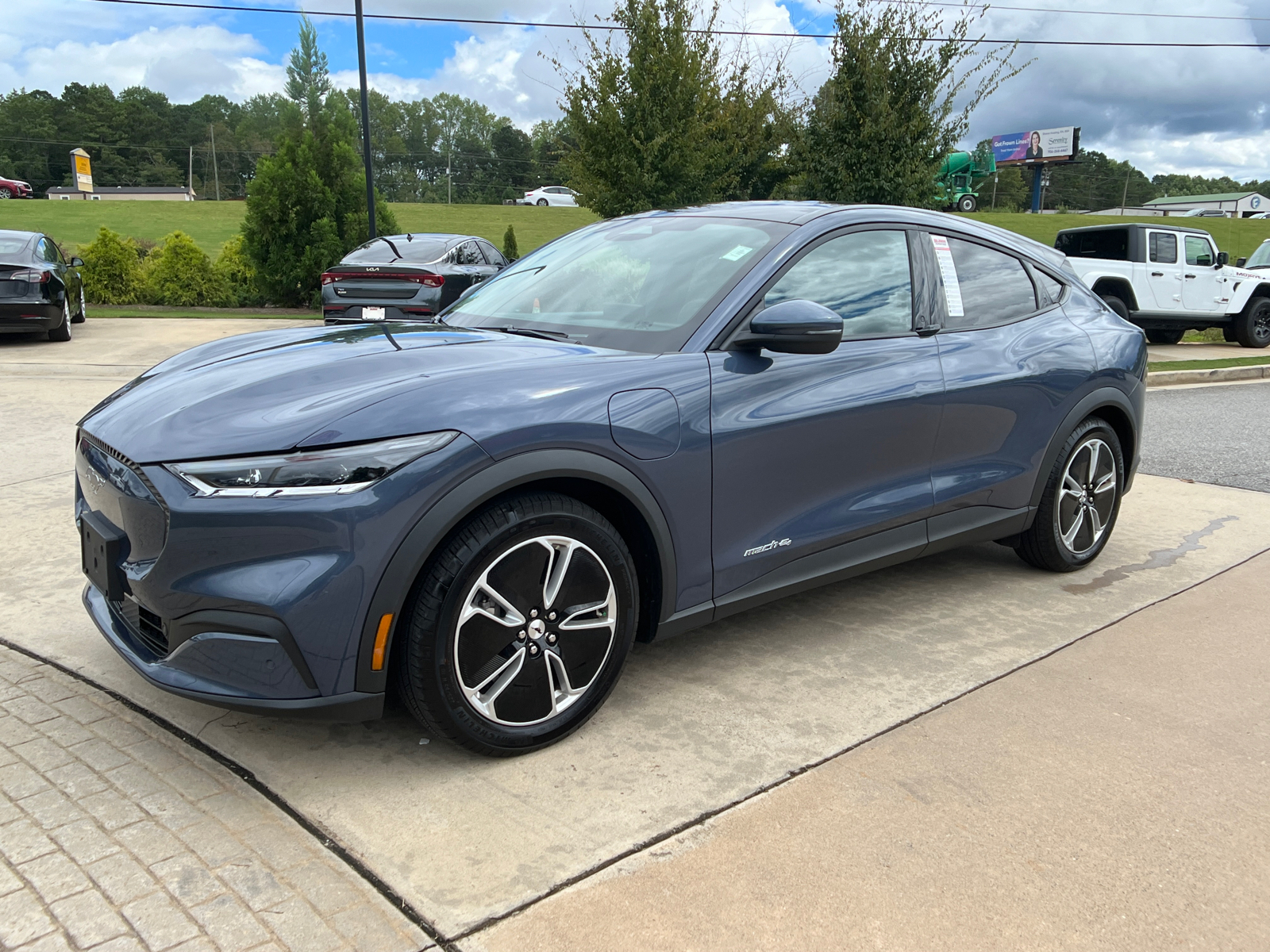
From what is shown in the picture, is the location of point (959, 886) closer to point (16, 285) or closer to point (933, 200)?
point (16, 285)

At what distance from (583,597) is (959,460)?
1823 millimetres

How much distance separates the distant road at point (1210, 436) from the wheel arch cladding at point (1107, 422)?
2504 mm

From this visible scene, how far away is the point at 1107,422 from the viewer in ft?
14.8

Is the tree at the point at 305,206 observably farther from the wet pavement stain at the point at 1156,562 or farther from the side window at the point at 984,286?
the wet pavement stain at the point at 1156,562

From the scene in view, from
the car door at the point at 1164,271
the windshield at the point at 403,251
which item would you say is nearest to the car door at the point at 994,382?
the windshield at the point at 403,251

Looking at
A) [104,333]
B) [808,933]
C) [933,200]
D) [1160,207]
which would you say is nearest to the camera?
[808,933]

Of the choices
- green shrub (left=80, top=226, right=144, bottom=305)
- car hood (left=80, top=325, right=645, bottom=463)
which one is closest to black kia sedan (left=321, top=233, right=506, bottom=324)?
car hood (left=80, top=325, right=645, bottom=463)

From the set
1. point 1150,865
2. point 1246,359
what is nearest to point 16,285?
point 1150,865

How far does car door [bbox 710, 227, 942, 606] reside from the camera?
2980 mm

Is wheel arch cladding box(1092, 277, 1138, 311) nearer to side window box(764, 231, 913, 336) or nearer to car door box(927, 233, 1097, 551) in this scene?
car door box(927, 233, 1097, 551)

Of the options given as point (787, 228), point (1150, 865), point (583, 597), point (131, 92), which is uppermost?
point (131, 92)

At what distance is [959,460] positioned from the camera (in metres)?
3.74

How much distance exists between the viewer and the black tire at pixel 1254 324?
16797 mm

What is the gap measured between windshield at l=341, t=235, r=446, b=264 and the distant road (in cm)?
874
